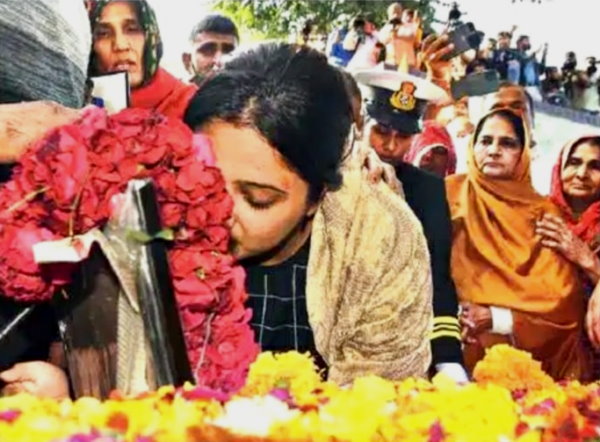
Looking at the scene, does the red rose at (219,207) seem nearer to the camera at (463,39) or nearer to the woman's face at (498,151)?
the woman's face at (498,151)

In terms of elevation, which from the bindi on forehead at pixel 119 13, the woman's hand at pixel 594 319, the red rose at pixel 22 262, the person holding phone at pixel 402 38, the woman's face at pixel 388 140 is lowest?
the woman's hand at pixel 594 319

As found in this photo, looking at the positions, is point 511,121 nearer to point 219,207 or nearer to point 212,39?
point 212,39

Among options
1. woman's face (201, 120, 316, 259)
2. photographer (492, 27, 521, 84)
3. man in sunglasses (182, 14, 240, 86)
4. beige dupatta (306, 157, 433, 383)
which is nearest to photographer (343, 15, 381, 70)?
man in sunglasses (182, 14, 240, 86)

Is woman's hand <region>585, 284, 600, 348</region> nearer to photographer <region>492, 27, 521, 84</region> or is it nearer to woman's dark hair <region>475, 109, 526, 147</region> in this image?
woman's dark hair <region>475, 109, 526, 147</region>

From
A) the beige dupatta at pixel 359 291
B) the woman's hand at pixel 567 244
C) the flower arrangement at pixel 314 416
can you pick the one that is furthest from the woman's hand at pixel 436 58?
the flower arrangement at pixel 314 416

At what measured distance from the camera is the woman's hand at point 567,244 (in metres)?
4.88

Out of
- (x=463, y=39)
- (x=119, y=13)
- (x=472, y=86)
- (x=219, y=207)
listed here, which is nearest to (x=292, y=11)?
(x=463, y=39)

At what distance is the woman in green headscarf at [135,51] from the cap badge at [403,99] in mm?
962

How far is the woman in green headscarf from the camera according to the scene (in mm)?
3715

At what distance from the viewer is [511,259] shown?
493cm

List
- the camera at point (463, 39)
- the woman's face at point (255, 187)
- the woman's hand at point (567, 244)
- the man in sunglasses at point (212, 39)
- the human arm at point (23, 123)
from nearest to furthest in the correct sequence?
the human arm at point (23, 123)
the woman's face at point (255, 187)
the woman's hand at point (567, 244)
the man in sunglasses at point (212, 39)
the camera at point (463, 39)

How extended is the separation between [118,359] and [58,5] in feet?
2.84

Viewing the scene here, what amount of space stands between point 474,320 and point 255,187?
8.22 ft

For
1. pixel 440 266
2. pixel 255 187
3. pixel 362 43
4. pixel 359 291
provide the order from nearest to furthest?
pixel 255 187, pixel 359 291, pixel 440 266, pixel 362 43
